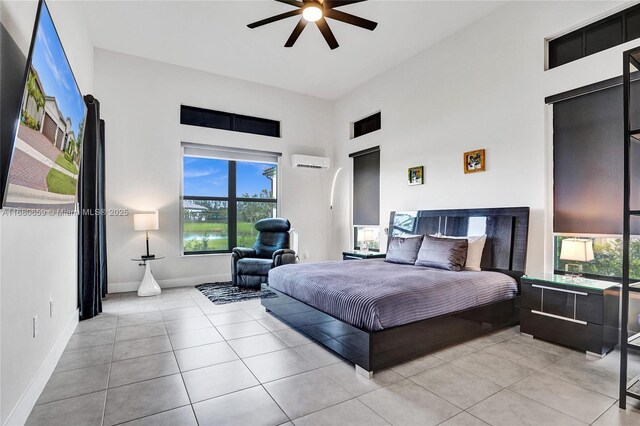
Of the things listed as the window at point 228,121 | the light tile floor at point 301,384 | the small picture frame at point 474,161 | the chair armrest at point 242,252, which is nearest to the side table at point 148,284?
the chair armrest at point 242,252

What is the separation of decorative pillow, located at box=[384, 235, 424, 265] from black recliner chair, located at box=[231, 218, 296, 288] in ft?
5.28

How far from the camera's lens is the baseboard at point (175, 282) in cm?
514

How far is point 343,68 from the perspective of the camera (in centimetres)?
570

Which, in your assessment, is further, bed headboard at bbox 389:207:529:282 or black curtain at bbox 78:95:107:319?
black curtain at bbox 78:95:107:319

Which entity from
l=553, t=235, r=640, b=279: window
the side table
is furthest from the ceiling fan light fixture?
the side table

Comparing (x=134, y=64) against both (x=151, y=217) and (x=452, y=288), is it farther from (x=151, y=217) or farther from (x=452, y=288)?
(x=452, y=288)

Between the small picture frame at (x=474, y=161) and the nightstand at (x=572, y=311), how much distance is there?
1.56 m

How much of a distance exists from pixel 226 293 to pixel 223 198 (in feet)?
6.26

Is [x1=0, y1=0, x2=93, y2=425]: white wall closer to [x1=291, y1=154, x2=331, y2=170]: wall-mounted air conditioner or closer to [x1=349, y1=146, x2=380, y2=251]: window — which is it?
[x1=291, y1=154, x2=331, y2=170]: wall-mounted air conditioner

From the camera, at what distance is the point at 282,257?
510 centimetres

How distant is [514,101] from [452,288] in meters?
2.42

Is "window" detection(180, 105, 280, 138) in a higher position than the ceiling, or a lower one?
lower

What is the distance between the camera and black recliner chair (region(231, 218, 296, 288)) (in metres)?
5.16

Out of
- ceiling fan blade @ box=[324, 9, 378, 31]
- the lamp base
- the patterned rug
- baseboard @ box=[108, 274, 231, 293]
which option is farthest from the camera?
baseboard @ box=[108, 274, 231, 293]
